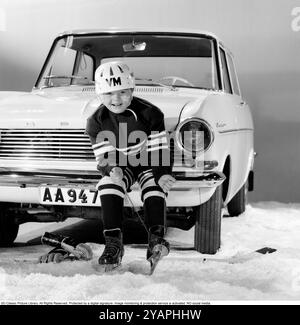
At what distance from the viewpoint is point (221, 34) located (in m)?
6.78

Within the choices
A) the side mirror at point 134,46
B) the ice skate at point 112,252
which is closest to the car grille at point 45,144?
the ice skate at point 112,252

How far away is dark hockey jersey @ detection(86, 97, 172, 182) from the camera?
→ 2.95 m

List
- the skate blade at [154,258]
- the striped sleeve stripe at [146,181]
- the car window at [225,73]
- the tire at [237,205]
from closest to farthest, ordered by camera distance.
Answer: the skate blade at [154,258], the striped sleeve stripe at [146,181], the car window at [225,73], the tire at [237,205]

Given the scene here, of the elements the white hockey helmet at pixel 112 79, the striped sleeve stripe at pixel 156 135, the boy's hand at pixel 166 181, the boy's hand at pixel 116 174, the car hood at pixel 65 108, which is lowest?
the boy's hand at pixel 166 181

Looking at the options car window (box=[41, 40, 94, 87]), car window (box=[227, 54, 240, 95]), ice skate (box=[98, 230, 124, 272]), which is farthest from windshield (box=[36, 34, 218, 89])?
ice skate (box=[98, 230, 124, 272])

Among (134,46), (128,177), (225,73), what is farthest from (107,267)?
(225,73)

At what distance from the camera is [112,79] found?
9.45 feet

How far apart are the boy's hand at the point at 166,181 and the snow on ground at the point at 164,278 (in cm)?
46

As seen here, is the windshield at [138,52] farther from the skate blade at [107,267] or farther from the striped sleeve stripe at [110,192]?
the skate blade at [107,267]

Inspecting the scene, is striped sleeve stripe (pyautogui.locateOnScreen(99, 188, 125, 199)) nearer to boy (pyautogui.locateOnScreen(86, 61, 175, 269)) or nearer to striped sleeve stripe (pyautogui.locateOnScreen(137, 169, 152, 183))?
boy (pyautogui.locateOnScreen(86, 61, 175, 269))

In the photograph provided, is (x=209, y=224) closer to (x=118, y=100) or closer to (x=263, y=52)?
(x=118, y=100)

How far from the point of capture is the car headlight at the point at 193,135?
123 inches
